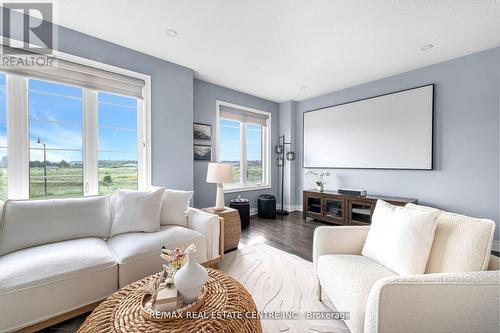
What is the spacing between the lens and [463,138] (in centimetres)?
279

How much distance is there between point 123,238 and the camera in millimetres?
1875

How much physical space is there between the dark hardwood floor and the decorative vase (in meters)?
1.77

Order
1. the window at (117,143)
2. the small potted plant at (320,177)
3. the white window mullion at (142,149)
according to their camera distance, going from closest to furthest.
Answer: the window at (117,143)
the white window mullion at (142,149)
the small potted plant at (320,177)

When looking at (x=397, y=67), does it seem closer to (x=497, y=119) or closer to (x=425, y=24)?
(x=425, y=24)

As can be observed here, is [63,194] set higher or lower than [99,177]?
lower

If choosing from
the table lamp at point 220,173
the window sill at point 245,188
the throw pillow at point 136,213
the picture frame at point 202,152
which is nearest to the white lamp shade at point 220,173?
the table lamp at point 220,173

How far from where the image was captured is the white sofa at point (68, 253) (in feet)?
4.14

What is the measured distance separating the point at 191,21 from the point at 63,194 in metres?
2.38

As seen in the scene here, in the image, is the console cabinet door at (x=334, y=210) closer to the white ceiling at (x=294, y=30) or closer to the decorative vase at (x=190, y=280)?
the white ceiling at (x=294, y=30)

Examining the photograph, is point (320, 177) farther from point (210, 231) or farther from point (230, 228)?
point (210, 231)

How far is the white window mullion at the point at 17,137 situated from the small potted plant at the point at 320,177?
14.0 ft

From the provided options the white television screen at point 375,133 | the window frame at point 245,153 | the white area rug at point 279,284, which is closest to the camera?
the white area rug at point 279,284

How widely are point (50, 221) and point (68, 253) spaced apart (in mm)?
463

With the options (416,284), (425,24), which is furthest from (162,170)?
(425,24)
